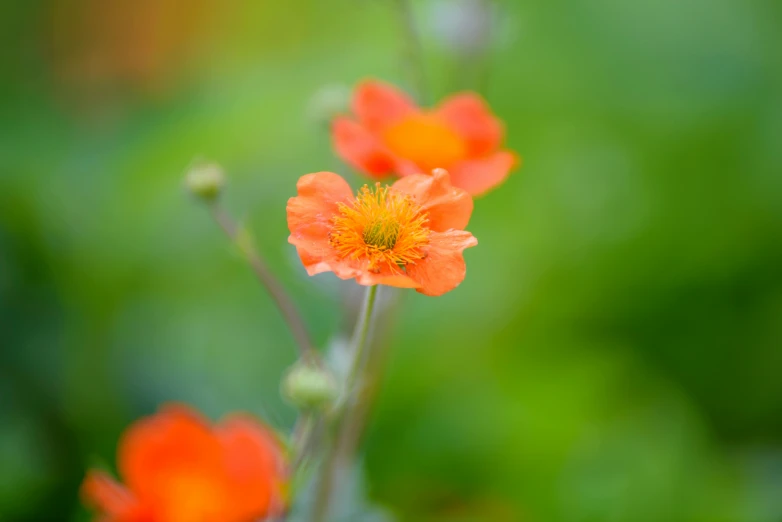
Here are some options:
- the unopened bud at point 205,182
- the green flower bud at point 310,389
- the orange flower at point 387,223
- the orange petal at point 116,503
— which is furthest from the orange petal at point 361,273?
the orange petal at point 116,503

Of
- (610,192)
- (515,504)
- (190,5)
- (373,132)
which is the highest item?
(190,5)

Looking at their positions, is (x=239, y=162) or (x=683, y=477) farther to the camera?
(x=239, y=162)

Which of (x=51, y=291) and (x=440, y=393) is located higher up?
(x=51, y=291)

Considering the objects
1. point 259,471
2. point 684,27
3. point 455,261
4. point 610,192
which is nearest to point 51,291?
point 259,471

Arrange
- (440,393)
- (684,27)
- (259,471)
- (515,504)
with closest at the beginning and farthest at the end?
(259,471), (515,504), (440,393), (684,27)

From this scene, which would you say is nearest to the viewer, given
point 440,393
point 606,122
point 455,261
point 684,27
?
point 455,261

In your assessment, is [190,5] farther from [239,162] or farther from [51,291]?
[51,291]

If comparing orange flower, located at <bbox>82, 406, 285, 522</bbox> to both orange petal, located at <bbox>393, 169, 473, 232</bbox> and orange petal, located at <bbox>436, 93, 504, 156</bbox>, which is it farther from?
orange petal, located at <bbox>436, 93, 504, 156</bbox>
